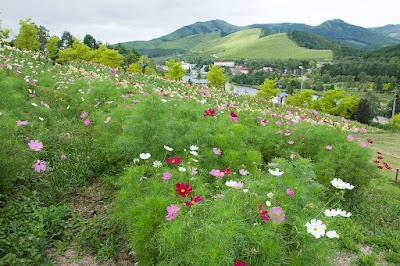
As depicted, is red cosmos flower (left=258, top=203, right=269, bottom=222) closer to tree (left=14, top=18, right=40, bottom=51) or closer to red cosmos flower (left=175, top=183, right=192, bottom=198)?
red cosmos flower (left=175, top=183, right=192, bottom=198)

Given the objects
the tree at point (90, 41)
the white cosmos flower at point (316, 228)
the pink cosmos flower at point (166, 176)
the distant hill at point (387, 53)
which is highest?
the tree at point (90, 41)

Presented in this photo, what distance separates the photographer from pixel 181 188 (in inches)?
91.8

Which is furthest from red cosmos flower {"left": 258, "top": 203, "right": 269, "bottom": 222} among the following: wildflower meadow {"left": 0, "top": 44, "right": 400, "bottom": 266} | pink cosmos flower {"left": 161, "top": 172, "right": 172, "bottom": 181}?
pink cosmos flower {"left": 161, "top": 172, "right": 172, "bottom": 181}

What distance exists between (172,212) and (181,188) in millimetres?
241

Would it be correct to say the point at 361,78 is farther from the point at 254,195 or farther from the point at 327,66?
the point at 254,195

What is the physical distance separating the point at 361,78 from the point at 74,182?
8951cm

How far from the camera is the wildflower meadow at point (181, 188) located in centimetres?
208

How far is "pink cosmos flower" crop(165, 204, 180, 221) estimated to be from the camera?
2.09 metres

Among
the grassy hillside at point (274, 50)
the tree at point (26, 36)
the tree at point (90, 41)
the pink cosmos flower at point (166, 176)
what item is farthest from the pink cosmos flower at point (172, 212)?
the grassy hillside at point (274, 50)

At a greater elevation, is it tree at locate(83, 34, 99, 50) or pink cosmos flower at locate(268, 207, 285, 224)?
tree at locate(83, 34, 99, 50)

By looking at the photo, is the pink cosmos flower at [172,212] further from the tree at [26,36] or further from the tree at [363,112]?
the tree at [363,112]

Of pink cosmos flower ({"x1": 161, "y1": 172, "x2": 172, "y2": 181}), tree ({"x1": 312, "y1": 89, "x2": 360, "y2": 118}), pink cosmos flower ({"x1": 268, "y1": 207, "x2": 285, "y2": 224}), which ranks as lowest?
tree ({"x1": 312, "y1": 89, "x2": 360, "y2": 118})

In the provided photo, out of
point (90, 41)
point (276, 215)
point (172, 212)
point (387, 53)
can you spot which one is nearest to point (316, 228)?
point (276, 215)

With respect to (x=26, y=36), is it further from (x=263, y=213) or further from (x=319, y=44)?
(x=319, y=44)
